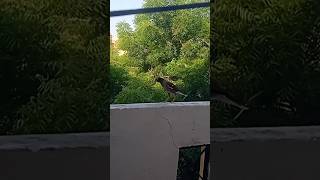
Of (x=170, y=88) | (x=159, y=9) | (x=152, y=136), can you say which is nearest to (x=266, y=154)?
(x=152, y=136)

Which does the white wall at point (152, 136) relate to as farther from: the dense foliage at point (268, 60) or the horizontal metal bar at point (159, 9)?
the dense foliage at point (268, 60)

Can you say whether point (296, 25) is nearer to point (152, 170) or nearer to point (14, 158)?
point (14, 158)

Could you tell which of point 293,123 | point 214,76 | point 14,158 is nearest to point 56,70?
point 14,158

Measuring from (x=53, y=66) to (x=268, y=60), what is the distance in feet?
3.96

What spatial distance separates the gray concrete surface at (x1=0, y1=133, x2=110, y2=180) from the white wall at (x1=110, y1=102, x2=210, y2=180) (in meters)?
1.57

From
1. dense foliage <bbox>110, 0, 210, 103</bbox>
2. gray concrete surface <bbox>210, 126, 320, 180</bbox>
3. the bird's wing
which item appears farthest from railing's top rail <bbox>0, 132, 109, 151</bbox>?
the bird's wing

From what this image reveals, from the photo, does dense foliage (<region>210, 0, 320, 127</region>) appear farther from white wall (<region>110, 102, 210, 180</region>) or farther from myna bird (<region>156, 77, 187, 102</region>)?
myna bird (<region>156, 77, 187, 102</region>)

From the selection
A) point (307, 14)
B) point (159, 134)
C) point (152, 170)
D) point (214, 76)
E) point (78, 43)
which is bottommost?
point (152, 170)

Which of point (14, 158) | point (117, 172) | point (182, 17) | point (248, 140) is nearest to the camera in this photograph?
point (14, 158)

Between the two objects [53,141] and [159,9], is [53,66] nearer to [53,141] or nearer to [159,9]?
[53,141]

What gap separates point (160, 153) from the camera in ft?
15.3

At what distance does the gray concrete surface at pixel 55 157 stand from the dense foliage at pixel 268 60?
0.67 meters

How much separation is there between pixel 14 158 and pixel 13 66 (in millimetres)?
484

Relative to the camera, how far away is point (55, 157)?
8.93 ft
